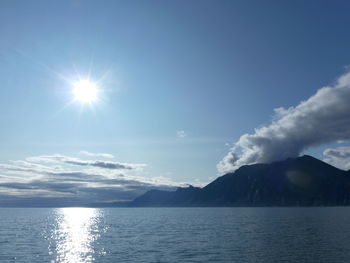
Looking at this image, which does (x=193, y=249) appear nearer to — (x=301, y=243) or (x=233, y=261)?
(x=233, y=261)

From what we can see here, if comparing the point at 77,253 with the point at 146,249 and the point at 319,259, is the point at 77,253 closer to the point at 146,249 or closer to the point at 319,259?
the point at 146,249

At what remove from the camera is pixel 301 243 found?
101750 mm

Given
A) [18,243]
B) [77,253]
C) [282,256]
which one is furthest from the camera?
[18,243]

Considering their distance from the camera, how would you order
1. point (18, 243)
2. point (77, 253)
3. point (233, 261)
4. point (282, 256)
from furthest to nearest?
point (18, 243) < point (77, 253) < point (282, 256) < point (233, 261)

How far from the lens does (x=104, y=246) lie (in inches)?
4090

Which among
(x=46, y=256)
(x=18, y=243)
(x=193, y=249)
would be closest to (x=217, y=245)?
(x=193, y=249)

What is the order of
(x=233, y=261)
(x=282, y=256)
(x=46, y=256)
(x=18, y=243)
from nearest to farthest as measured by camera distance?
(x=233, y=261), (x=282, y=256), (x=46, y=256), (x=18, y=243)

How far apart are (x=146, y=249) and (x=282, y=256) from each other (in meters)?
35.3

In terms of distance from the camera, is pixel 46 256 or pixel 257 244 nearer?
pixel 46 256

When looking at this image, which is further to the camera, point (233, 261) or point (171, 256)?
point (171, 256)

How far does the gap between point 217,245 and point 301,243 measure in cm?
2544

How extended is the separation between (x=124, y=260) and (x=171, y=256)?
11.1m

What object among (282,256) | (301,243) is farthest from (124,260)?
(301,243)

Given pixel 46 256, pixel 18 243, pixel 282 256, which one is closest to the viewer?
pixel 282 256
